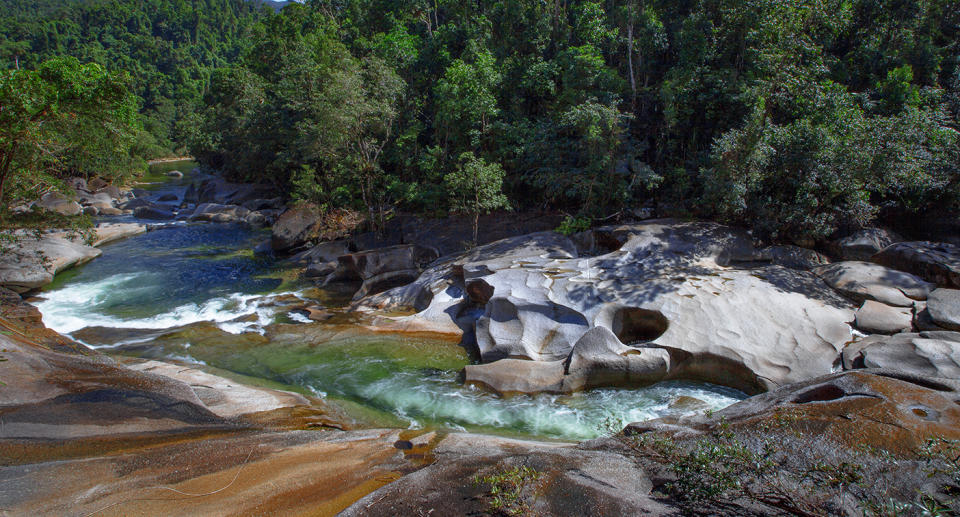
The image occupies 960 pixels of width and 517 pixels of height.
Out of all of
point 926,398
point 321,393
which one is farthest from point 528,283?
point 926,398

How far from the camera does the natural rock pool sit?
7.78 meters

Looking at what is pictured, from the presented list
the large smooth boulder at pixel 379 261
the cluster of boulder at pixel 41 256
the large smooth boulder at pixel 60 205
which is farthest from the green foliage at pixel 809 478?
the large smooth boulder at pixel 60 205

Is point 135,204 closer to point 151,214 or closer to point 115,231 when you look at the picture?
point 151,214

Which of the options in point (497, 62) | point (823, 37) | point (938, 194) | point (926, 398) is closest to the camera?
point (926, 398)

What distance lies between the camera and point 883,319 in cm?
859

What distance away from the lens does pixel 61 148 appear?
10.5 m

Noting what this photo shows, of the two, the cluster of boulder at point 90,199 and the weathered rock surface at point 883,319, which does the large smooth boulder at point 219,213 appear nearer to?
the cluster of boulder at point 90,199

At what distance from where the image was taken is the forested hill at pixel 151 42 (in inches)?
2721

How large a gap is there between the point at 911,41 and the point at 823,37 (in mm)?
2250

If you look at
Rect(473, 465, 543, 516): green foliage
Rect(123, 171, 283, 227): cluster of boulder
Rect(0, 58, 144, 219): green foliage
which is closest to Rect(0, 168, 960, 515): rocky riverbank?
Rect(473, 465, 543, 516): green foliage

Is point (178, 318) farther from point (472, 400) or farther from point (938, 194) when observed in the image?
point (938, 194)

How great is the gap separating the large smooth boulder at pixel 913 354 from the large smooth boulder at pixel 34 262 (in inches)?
722

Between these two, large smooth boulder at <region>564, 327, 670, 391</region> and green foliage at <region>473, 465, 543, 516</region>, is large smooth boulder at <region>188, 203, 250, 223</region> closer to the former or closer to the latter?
large smooth boulder at <region>564, 327, 670, 391</region>

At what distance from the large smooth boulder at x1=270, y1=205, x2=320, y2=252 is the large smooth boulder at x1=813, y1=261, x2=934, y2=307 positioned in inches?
646
